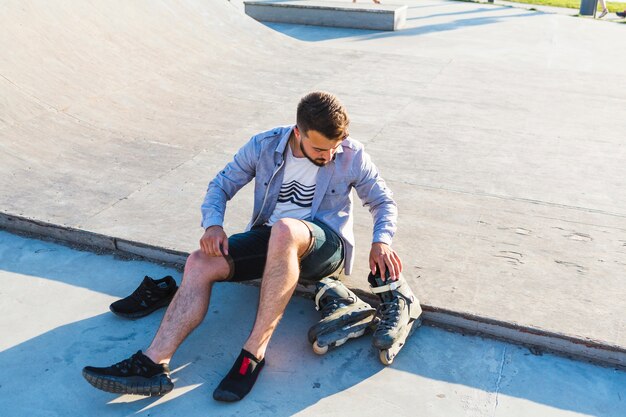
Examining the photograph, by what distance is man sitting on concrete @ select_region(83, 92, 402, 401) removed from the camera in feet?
10.3

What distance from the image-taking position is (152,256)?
430cm

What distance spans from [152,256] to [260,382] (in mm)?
1399

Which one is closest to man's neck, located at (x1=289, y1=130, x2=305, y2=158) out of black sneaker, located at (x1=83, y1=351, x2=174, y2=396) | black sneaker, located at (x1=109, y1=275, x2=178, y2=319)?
black sneaker, located at (x1=109, y1=275, x2=178, y2=319)

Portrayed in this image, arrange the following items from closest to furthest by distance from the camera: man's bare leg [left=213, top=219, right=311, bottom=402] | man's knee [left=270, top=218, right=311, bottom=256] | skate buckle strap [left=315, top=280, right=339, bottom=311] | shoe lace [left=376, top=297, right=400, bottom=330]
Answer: man's bare leg [left=213, top=219, right=311, bottom=402], man's knee [left=270, top=218, right=311, bottom=256], shoe lace [left=376, top=297, right=400, bottom=330], skate buckle strap [left=315, top=280, right=339, bottom=311]

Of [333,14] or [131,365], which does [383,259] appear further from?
[333,14]

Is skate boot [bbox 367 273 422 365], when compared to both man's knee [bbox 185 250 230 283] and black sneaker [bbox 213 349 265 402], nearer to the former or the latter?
black sneaker [bbox 213 349 265 402]

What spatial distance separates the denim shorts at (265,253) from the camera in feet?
11.3

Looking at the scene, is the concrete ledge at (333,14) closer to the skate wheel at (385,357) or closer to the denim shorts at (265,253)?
the denim shorts at (265,253)

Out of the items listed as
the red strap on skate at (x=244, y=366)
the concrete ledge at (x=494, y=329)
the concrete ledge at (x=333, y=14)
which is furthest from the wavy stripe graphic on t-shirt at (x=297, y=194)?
the concrete ledge at (x=333, y=14)

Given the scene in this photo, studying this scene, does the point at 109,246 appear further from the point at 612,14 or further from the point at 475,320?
the point at 612,14

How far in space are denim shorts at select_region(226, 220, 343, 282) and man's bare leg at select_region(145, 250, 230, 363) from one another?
117 millimetres

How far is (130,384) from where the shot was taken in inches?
119

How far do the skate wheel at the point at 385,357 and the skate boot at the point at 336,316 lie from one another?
0.68 feet

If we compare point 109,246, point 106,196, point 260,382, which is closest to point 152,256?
point 109,246
